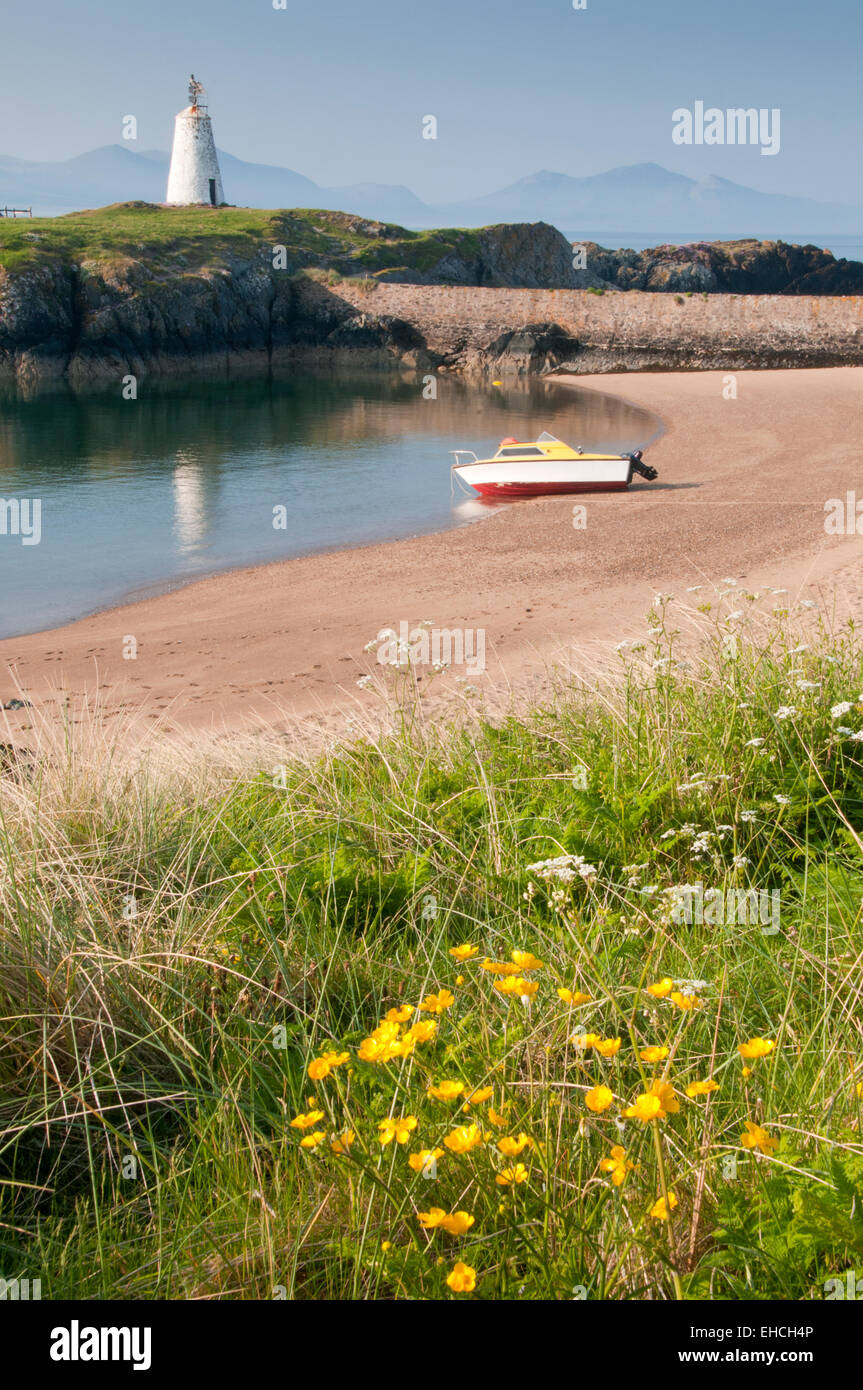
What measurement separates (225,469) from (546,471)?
9.83 m

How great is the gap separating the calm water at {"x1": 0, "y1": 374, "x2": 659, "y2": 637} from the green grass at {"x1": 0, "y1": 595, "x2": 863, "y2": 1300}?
12.4m

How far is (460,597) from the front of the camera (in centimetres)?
1580

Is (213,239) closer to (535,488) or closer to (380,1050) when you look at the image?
(535,488)

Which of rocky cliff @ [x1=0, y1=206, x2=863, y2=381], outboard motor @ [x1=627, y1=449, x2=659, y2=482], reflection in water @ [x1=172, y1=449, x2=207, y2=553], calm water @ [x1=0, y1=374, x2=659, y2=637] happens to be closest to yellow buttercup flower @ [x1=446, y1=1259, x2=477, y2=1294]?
calm water @ [x1=0, y1=374, x2=659, y2=637]

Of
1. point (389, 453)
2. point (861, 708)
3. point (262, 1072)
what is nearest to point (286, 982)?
point (262, 1072)

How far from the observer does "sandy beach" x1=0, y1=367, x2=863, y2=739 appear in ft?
37.4

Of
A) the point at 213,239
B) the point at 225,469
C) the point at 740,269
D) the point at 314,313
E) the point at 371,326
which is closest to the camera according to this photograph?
Answer: the point at 225,469

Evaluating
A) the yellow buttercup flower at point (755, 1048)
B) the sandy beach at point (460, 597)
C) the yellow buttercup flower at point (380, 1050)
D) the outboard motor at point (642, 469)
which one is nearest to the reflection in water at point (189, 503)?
the sandy beach at point (460, 597)

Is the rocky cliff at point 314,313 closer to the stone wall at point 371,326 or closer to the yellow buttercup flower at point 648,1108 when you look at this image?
the stone wall at point 371,326

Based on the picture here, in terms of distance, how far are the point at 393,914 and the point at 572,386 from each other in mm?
49107

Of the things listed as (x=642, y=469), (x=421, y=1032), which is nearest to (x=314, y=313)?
(x=642, y=469)

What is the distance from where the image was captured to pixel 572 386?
50000 mm

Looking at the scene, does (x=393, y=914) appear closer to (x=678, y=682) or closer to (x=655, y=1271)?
(x=655, y=1271)

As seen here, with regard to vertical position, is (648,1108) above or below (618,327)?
below
